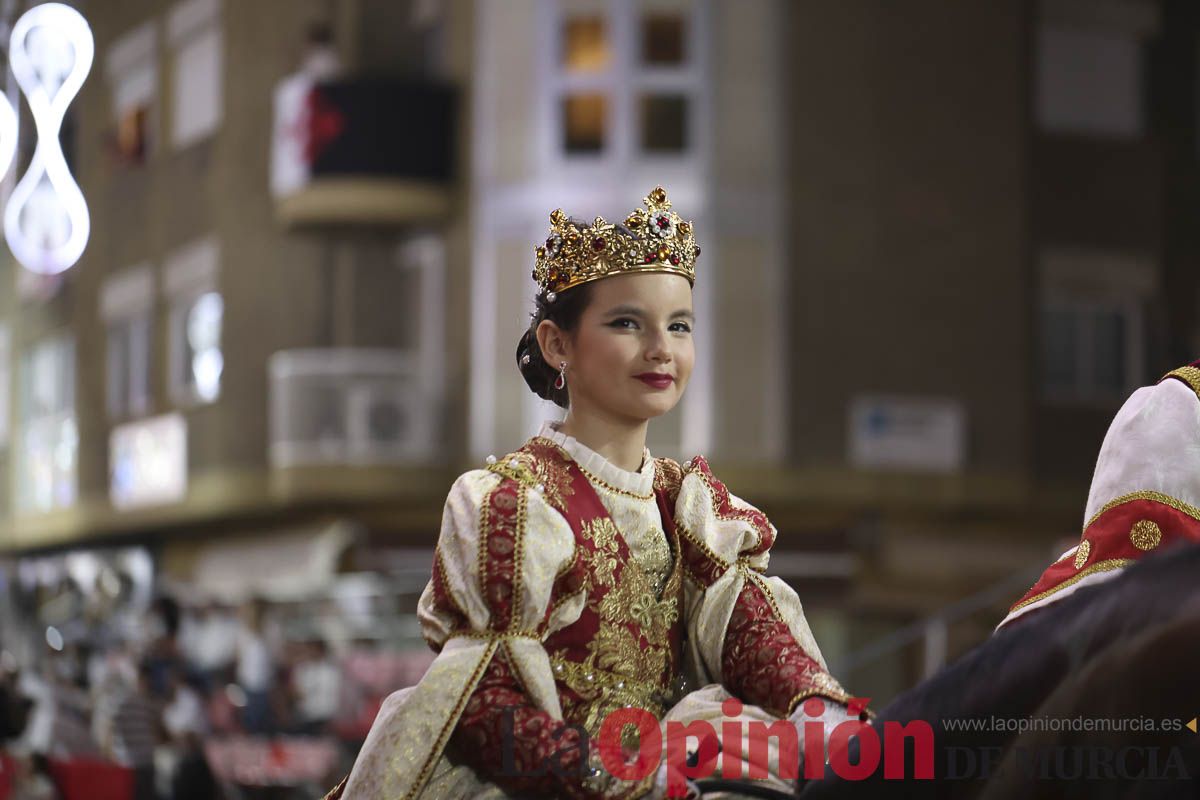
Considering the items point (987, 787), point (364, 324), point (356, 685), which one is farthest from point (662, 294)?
point (364, 324)

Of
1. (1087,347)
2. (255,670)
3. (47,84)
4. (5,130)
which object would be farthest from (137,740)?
(1087,347)

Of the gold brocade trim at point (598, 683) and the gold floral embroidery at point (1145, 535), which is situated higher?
the gold floral embroidery at point (1145, 535)

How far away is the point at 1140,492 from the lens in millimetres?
2994

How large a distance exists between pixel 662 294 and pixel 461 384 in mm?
14381

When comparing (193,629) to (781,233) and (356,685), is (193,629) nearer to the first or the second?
(356,685)

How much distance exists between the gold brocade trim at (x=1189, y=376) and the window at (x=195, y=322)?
16.2m

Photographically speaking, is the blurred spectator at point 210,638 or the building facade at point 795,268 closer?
the blurred spectator at point 210,638

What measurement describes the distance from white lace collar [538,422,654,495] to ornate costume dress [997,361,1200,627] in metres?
0.62

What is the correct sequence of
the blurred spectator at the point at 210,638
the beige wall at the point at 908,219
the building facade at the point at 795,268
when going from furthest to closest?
the beige wall at the point at 908,219, the building facade at the point at 795,268, the blurred spectator at the point at 210,638

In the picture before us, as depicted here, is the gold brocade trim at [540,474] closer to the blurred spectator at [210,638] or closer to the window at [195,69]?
the blurred spectator at [210,638]

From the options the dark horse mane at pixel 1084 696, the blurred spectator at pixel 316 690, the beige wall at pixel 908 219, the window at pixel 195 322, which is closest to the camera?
the dark horse mane at pixel 1084 696

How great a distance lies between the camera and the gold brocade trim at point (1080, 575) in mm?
2939

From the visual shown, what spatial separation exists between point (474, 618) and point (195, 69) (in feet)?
61.4

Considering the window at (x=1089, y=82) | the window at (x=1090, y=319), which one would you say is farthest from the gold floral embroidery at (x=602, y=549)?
the window at (x=1089, y=82)
